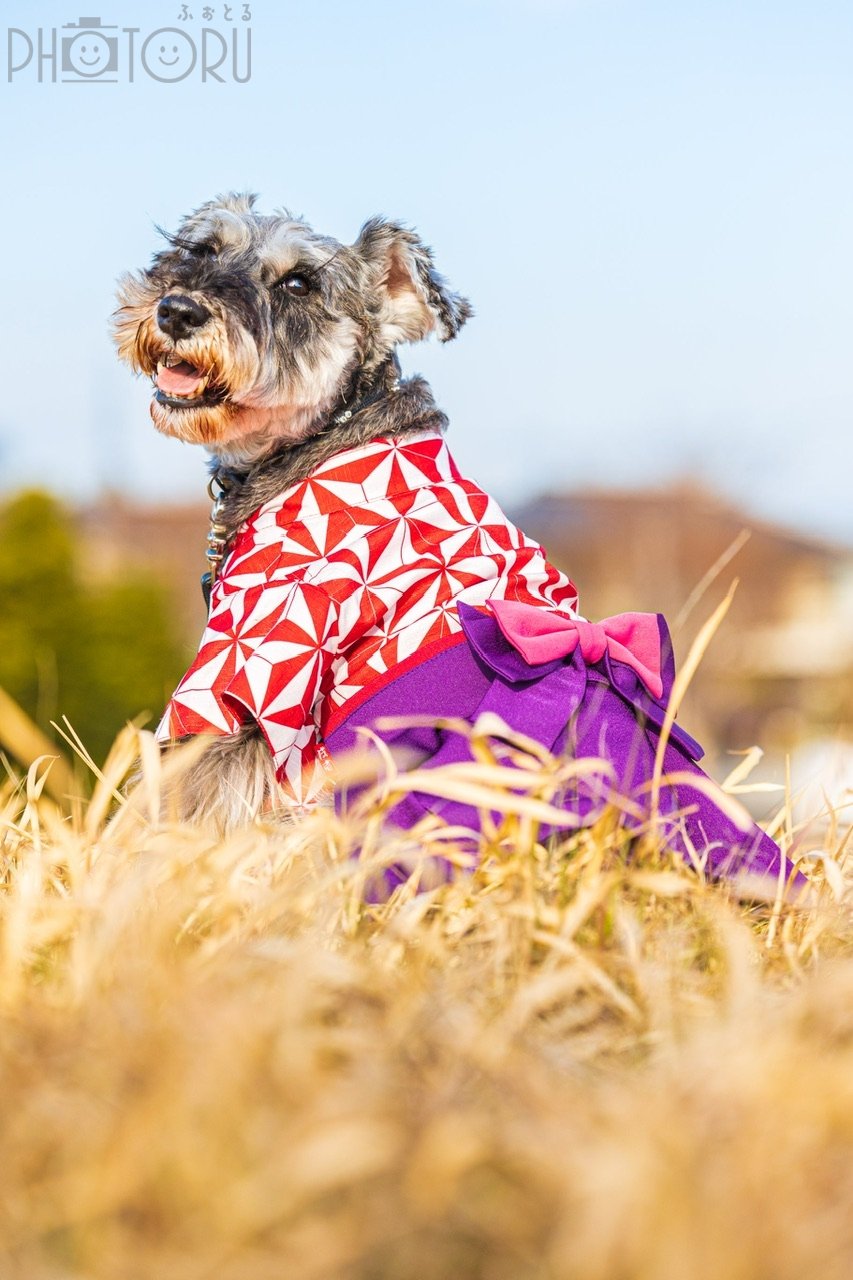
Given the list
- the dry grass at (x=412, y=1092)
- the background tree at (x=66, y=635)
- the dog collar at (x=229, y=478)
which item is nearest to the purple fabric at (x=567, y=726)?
the dry grass at (x=412, y=1092)

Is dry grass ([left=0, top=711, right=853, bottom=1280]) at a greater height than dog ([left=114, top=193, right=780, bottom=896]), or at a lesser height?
lesser

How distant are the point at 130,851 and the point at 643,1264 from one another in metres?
1.45

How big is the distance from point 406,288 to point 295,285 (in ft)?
1.36

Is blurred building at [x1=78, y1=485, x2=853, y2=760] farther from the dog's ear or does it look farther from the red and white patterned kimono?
the red and white patterned kimono

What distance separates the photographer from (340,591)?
10.1ft

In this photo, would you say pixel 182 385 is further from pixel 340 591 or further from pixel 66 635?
pixel 66 635

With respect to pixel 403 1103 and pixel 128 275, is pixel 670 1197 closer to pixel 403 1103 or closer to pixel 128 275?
pixel 403 1103

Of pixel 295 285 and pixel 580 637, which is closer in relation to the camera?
pixel 580 637

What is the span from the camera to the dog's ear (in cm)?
407

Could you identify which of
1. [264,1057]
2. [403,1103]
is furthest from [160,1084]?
[403,1103]

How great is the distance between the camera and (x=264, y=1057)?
1387 millimetres

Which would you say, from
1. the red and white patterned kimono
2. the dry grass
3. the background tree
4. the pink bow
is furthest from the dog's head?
the background tree

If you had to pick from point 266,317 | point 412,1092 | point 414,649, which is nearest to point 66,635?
point 266,317

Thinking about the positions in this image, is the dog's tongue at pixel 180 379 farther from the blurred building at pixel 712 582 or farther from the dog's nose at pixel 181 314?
the blurred building at pixel 712 582
